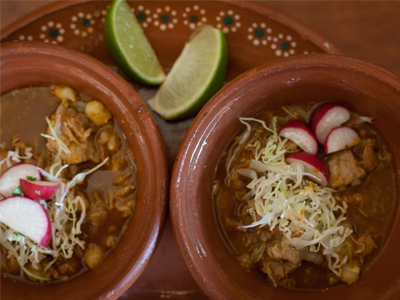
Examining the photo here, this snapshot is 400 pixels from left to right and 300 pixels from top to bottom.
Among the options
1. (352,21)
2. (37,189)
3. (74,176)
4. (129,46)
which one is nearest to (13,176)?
(37,189)

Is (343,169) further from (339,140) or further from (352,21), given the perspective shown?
(352,21)

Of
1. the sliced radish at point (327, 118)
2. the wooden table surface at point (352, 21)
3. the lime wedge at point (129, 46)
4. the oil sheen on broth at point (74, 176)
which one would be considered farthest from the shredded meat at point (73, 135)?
the sliced radish at point (327, 118)

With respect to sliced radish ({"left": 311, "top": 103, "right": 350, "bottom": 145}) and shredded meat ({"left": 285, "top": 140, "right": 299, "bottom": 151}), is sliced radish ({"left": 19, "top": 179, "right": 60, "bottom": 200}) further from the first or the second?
sliced radish ({"left": 311, "top": 103, "right": 350, "bottom": 145})

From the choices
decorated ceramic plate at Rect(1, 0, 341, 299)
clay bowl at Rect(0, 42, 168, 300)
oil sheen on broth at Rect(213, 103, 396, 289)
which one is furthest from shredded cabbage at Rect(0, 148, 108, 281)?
oil sheen on broth at Rect(213, 103, 396, 289)

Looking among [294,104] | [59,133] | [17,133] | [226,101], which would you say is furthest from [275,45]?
[17,133]

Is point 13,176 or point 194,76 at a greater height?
point 194,76
